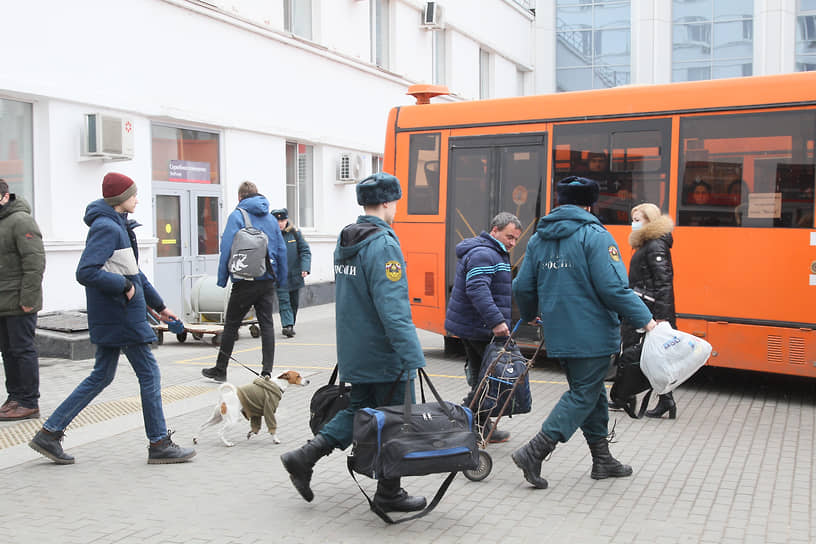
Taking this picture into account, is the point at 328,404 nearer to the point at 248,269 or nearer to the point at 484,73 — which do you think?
the point at 248,269

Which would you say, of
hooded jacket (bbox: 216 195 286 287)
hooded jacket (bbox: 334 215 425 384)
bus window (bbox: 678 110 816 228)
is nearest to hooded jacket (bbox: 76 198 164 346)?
hooded jacket (bbox: 334 215 425 384)

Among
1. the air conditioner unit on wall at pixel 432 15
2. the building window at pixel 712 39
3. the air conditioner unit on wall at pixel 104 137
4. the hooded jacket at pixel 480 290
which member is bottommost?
the hooded jacket at pixel 480 290

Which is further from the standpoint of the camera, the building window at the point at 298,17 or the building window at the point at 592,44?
the building window at the point at 592,44

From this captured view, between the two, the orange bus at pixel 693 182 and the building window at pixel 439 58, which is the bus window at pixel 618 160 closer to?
the orange bus at pixel 693 182

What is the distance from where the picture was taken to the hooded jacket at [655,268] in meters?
7.47

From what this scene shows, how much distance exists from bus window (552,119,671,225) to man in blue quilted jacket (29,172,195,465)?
521 centimetres

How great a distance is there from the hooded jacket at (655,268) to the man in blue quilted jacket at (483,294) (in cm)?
155

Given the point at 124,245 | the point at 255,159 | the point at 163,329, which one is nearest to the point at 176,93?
the point at 255,159

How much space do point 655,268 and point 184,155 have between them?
9.60 meters

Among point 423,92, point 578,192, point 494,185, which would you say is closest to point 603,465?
point 578,192

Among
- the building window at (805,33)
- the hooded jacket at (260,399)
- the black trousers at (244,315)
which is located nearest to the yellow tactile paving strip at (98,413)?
the black trousers at (244,315)

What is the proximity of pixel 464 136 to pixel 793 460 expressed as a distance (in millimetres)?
5584

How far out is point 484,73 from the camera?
27.9m

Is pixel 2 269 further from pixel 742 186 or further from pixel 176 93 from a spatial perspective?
pixel 176 93
